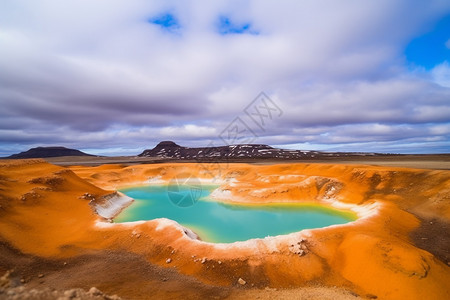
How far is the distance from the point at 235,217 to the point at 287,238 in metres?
12.9

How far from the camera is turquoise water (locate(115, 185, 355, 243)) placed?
23.4 metres

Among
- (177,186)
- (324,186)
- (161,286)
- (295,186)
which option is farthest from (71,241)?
(177,186)

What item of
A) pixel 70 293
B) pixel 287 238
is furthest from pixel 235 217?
pixel 70 293

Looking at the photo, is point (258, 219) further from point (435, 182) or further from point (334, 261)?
point (435, 182)

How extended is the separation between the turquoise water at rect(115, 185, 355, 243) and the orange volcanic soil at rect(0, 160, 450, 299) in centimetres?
299

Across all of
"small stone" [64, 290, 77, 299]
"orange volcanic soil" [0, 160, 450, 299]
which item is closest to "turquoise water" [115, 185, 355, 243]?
"orange volcanic soil" [0, 160, 450, 299]

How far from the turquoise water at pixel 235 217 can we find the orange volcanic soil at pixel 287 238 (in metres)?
2.99

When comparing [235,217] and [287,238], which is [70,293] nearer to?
[287,238]

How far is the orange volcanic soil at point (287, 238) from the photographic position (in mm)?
13484

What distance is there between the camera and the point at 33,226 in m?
20.6

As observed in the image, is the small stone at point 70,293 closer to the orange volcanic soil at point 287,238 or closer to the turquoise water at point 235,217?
the orange volcanic soil at point 287,238

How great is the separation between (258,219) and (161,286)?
56.1 ft

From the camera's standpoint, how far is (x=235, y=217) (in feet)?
96.9

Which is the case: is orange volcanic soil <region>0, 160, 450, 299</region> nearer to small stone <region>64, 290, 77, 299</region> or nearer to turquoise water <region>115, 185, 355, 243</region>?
turquoise water <region>115, 185, 355, 243</region>
